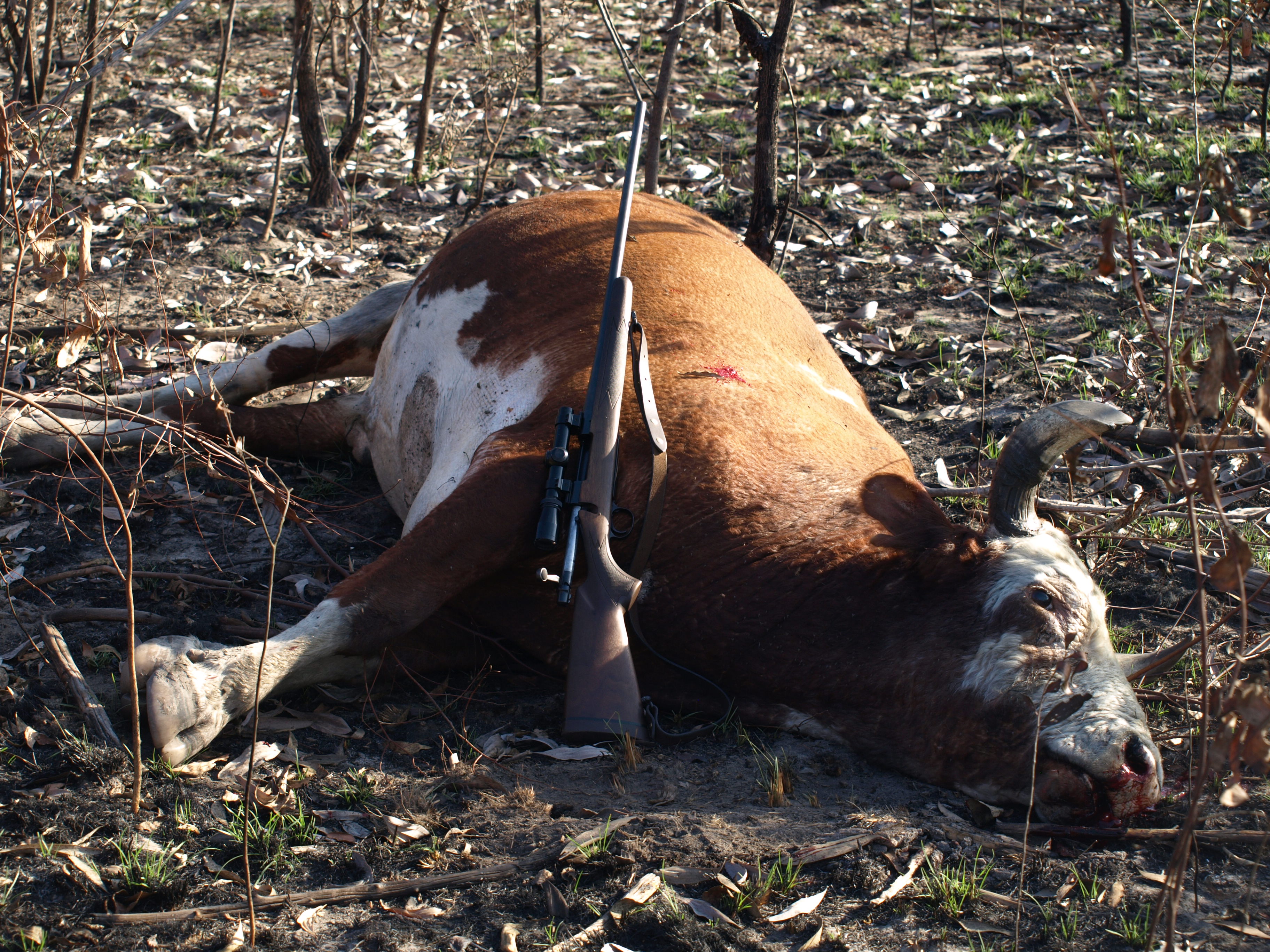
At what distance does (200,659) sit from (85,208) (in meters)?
→ 4.25

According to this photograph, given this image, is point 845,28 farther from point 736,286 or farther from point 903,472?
point 903,472

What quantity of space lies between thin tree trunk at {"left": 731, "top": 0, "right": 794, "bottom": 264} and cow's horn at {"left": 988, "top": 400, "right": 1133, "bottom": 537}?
2.52 meters

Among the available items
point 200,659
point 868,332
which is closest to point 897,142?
point 868,332

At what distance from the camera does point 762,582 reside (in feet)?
9.68

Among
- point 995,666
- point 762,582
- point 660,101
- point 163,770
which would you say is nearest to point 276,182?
point 660,101

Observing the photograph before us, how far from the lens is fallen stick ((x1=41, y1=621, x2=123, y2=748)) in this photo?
2.72 m

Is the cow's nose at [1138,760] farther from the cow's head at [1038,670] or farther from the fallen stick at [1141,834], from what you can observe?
the fallen stick at [1141,834]

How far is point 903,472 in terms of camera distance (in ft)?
11.3

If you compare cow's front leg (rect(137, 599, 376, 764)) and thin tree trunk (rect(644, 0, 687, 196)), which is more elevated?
thin tree trunk (rect(644, 0, 687, 196))

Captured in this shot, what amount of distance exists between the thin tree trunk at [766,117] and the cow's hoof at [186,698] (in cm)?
325

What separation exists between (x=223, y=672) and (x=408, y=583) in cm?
53

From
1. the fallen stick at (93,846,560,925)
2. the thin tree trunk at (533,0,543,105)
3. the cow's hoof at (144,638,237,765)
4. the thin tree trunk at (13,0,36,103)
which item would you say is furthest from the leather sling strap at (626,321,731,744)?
the thin tree trunk at (533,0,543,105)

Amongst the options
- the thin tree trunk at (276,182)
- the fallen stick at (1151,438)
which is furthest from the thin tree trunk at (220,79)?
the fallen stick at (1151,438)

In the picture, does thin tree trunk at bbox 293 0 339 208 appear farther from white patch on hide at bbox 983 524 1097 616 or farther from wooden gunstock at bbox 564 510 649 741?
white patch on hide at bbox 983 524 1097 616
